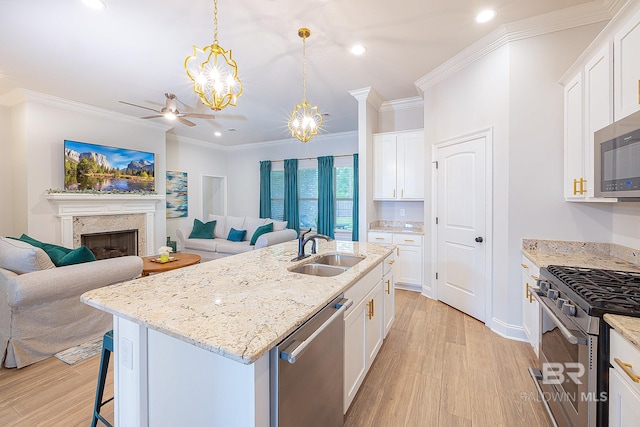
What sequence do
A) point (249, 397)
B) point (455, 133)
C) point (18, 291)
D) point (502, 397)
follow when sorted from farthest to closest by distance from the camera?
point (455, 133)
point (18, 291)
point (502, 397)
point (249, 397)

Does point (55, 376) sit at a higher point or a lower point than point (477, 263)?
lower

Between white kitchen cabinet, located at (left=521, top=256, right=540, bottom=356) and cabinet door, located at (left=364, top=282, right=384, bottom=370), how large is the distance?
3.79 ft

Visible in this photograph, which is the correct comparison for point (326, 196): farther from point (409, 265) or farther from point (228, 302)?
point (228, 302)

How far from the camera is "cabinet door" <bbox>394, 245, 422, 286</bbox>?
404 cm

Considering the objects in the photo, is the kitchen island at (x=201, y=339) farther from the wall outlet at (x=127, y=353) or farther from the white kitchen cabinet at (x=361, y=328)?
the white kitchen cabinet at (x=361, y=328)

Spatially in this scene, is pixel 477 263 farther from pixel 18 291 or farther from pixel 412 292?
pixel 18 291

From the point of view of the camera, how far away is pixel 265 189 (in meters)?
7.29

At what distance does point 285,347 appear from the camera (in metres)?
1.00

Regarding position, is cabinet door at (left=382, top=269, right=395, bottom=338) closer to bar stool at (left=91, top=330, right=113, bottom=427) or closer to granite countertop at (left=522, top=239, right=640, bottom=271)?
granite countertop at (left=522, top=239, right=640, bottom=271)

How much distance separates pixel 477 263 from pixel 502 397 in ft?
4.72

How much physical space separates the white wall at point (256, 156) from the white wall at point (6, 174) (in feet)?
14.1

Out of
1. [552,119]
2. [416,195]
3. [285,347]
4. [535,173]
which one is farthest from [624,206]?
[285,347]

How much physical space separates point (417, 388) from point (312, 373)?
127cm

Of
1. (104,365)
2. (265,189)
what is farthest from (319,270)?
(265,189)
